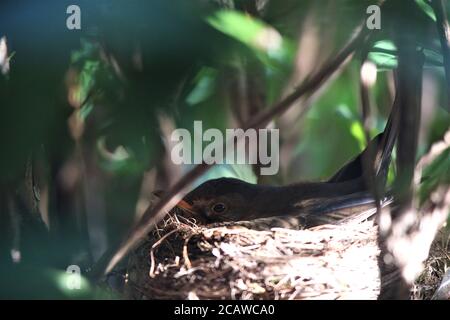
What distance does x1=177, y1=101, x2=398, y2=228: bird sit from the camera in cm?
222

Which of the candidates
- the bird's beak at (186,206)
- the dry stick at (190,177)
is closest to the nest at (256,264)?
the dry stick at (190,177)

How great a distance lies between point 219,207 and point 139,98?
106 cm

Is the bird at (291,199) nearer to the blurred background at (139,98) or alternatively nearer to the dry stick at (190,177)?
the blurred background at (139,98)

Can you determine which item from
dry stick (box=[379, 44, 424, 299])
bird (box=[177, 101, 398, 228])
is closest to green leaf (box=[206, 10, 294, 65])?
dry stick (box=[379, 44, 424, 299])

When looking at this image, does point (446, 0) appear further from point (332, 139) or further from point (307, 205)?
point (307, 205)

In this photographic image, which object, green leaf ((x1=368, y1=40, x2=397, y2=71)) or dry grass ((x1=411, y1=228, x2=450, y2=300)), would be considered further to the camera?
dry grass ((x1=411, y1=228, x2=450, y2=300))

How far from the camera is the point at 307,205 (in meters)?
2.38

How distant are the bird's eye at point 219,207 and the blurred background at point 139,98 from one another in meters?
0.11

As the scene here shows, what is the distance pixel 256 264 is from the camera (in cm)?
182

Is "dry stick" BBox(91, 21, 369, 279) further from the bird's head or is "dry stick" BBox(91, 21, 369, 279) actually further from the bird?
the bird's head

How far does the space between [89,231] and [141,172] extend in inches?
10.2

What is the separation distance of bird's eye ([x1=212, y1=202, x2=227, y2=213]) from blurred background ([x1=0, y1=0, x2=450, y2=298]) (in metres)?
0.11
